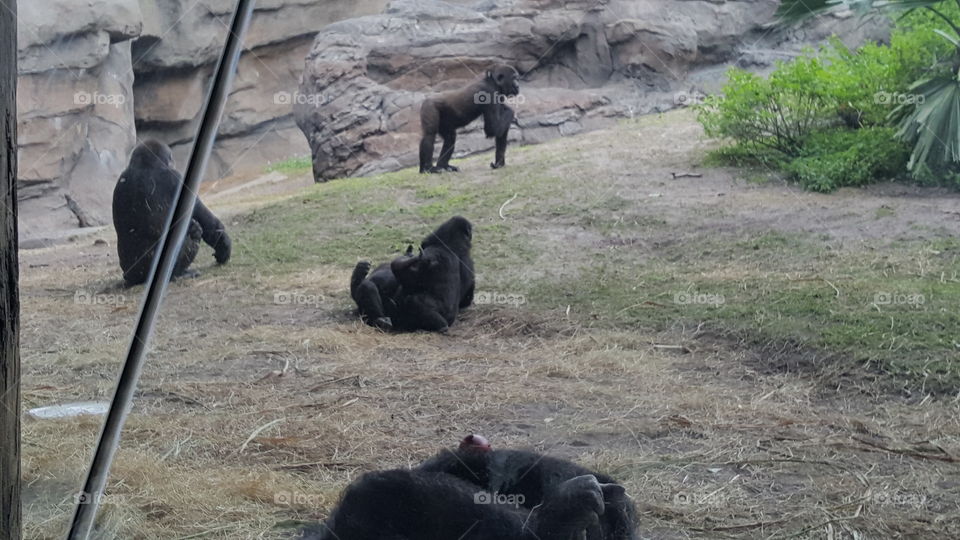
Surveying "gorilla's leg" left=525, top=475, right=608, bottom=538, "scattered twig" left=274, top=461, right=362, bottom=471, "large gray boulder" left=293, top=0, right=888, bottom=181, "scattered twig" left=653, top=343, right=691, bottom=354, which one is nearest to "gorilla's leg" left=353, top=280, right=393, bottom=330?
"scattered twig" left=653, top=343, right=691, bottom=354

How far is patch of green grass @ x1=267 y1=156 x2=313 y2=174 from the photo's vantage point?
7781 mm

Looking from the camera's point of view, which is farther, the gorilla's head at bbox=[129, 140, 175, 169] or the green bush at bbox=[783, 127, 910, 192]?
the green bush at bbox=[783, 127, 910, 192]

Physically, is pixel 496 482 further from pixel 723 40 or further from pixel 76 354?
pixel 723 40

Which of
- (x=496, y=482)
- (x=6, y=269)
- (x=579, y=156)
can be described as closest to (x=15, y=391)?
(x=6, y=269)

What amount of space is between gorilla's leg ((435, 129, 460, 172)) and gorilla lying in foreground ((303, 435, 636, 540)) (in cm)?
539

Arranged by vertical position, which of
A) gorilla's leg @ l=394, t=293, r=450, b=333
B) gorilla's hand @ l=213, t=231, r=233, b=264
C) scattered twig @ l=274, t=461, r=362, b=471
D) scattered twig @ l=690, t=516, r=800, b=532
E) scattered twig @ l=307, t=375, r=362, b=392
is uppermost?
scattered twig @ l=690, t=516, r=800, b=532

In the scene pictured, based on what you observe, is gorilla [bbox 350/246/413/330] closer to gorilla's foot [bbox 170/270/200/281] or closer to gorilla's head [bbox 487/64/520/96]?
gorilla's foot [bbox 170/270/200/281]

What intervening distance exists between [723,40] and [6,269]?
9.85 m

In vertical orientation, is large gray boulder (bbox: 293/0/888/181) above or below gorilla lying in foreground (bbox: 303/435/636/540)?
below

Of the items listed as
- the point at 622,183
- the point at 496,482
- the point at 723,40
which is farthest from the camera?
the point at 723,40

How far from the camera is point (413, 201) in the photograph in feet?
21.4

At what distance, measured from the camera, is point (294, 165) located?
8.10m

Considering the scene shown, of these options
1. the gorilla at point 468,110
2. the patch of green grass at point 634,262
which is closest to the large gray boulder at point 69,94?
the patch of green grass at point 634,262

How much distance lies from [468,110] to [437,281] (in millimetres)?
4018
